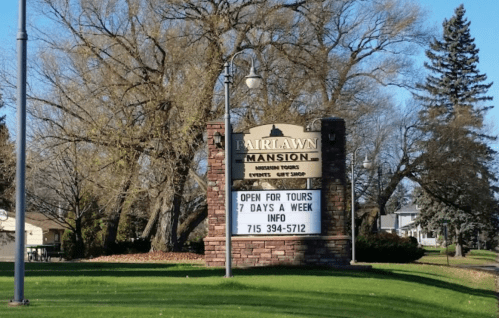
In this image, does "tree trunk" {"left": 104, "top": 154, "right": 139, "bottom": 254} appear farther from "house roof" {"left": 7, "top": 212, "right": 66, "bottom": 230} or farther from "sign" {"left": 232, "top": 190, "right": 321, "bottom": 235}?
"house roof" {"left": 7, "top": 212, "right": 66, "bottom": 230}

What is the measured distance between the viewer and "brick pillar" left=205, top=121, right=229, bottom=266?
26.4 m

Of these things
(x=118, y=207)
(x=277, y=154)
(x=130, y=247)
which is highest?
(x=277, y=154)

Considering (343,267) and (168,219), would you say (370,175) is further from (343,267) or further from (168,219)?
(343,267)

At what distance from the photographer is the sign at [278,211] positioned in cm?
2580

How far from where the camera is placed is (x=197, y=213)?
42.5m

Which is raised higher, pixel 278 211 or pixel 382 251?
pixel 278 211

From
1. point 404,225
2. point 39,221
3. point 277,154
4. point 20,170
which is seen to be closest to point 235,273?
point 277,154

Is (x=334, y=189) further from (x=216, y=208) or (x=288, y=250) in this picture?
(x=216, y=208)

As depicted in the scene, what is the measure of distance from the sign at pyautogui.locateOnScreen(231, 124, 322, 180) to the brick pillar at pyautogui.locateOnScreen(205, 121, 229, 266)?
59cm

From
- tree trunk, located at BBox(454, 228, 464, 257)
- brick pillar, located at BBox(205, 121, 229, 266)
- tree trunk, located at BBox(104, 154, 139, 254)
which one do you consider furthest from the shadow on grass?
tree trunk, located at BBox(454, 228, 464, 257)

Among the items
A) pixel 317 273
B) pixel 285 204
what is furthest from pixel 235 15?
pixel 317 273

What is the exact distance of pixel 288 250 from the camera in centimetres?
2605

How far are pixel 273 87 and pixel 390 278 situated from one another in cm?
1357

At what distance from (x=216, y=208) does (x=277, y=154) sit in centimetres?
246
